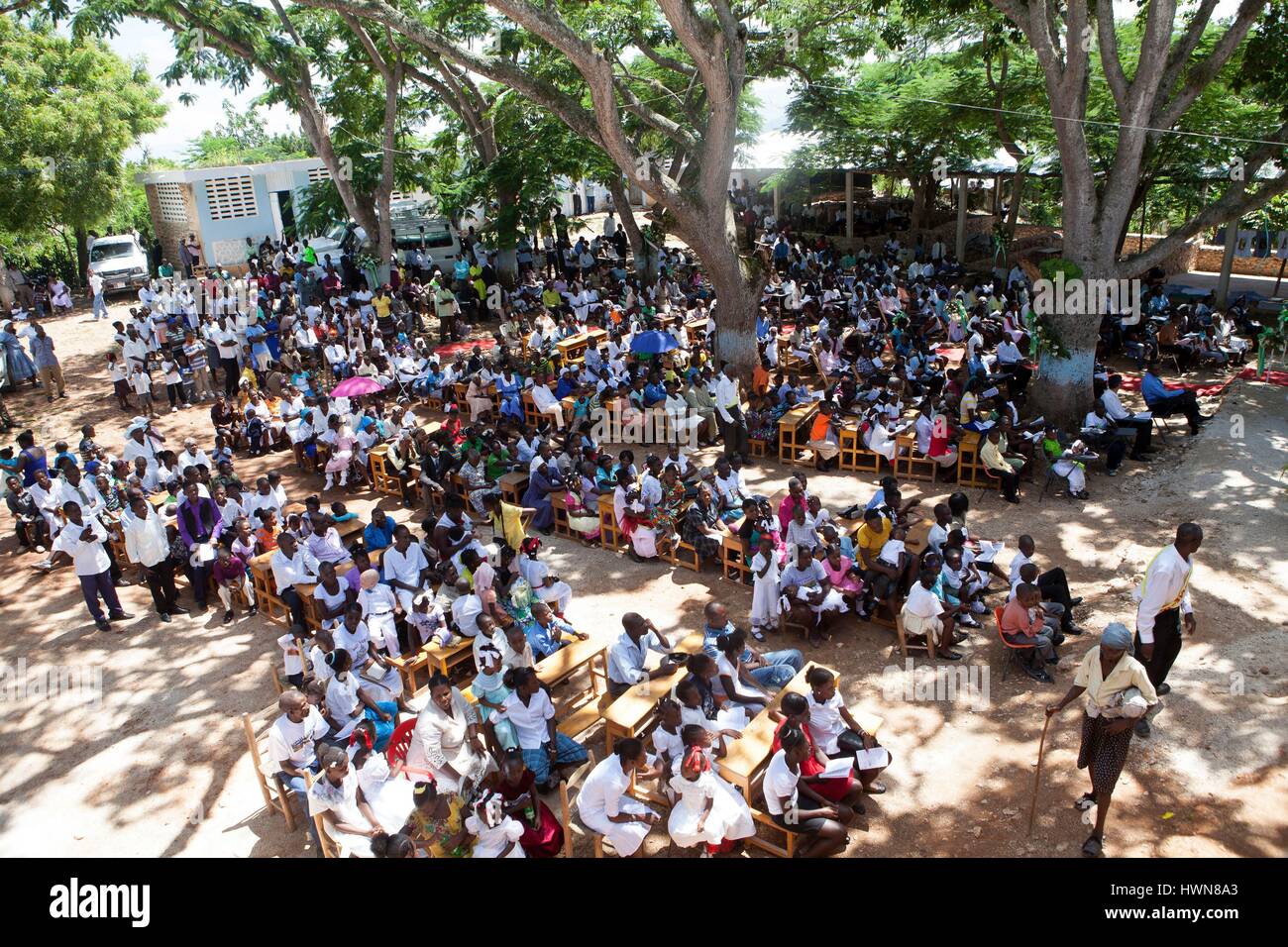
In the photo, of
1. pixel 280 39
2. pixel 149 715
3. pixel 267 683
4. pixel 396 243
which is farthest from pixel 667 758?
pixel 396 243

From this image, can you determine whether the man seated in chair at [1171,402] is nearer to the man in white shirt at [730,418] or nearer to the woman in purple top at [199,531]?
the man in white shirt at [730,418]

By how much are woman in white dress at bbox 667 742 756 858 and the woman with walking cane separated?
1894mm

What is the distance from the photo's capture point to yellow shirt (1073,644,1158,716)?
5.02m

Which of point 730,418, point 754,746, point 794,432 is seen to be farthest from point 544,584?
point 794,432

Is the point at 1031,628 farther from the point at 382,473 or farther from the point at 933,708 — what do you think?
the point at 382,473

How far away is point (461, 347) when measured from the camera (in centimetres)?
1861

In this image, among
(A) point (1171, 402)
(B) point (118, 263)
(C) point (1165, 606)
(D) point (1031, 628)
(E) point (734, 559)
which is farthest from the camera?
(B) point (118, 263)

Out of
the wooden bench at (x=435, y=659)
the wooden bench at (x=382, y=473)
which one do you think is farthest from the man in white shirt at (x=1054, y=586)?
the wooden bench at (x=382, y=473)

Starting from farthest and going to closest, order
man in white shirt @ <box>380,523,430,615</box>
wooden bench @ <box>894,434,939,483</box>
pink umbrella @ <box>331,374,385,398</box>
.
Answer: pink umbrella @ <box>331,374,385,398</box> < wooden bench @ <box>894,434,939,483</box> < man in white shirt @ <box>380,523,430,615</box>

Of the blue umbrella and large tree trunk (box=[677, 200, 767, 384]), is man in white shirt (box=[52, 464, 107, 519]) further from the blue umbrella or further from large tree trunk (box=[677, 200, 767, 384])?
large tree trunk (box=[677, 200, 767, 384])

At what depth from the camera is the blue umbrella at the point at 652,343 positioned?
43.4 feet

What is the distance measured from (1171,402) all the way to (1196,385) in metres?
2.44

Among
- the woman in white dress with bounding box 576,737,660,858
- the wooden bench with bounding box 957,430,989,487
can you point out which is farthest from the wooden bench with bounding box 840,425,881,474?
the woman in white dress with bounding box 576,737,660,858

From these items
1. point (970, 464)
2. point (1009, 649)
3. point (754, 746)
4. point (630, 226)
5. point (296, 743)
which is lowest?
point (1009, 649)
